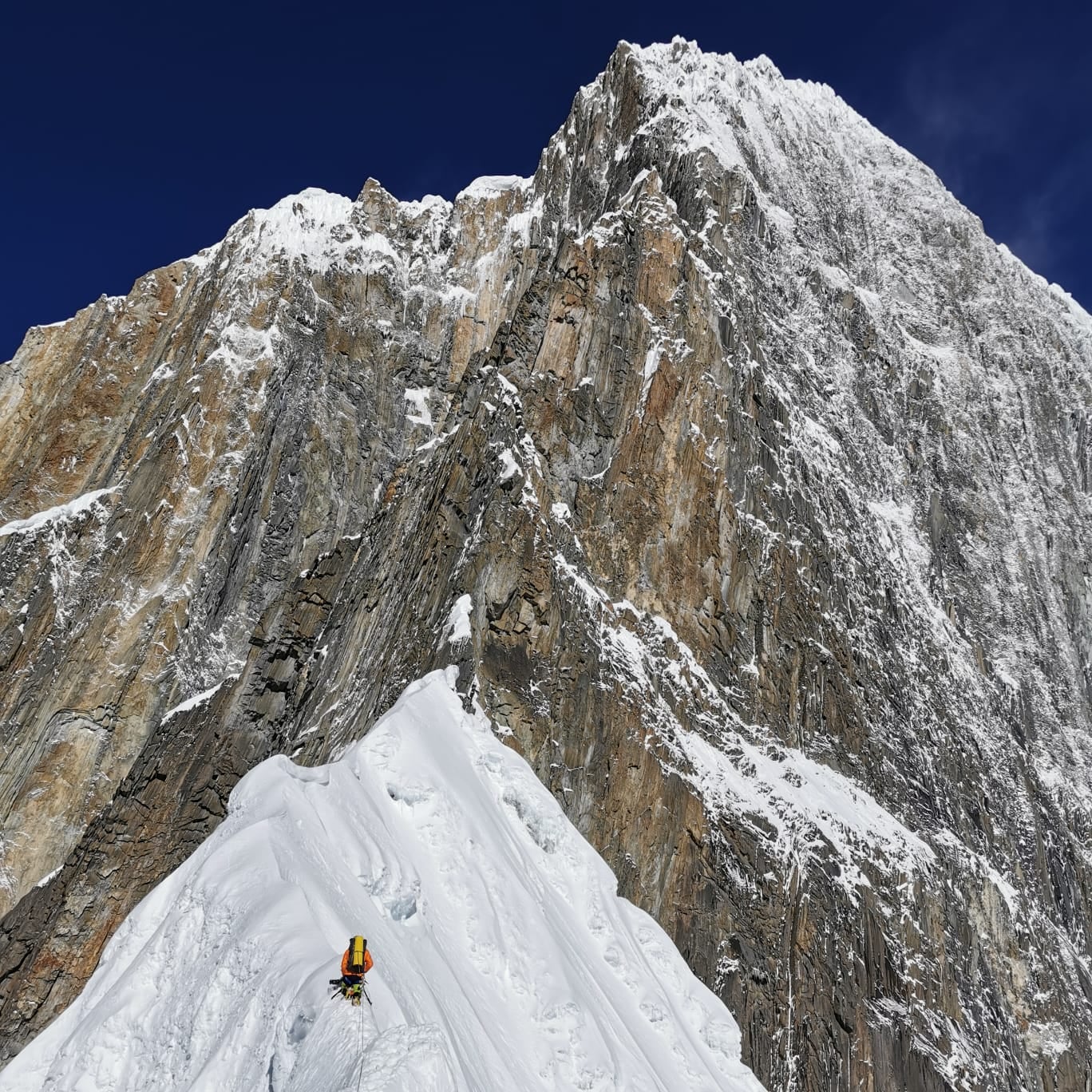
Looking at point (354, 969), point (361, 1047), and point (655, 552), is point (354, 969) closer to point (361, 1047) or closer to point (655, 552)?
point (361, 1047)

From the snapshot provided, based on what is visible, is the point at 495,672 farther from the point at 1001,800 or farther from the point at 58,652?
the point at 58,652

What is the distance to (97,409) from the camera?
72000 mm

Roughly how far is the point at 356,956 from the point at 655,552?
23.9 metres

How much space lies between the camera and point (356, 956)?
15.3m

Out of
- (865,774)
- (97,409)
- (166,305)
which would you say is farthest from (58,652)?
(865,774)

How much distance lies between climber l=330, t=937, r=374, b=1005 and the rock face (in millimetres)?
16439

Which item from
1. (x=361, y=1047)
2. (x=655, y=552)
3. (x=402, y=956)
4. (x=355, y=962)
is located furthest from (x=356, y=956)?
(x=655, y=552)

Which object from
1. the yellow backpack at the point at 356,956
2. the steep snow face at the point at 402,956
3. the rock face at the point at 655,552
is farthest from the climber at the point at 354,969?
the rock face at the point at 655,552

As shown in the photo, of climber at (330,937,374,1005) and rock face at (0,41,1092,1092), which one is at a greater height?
rock face at (0,41,1092,1092)

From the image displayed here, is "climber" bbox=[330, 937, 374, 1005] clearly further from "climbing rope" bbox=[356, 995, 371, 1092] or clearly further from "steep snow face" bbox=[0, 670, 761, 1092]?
"steep snow face" bbox=[0, 670, 761, 1092]

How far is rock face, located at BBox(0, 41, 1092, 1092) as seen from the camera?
3406 centimetres

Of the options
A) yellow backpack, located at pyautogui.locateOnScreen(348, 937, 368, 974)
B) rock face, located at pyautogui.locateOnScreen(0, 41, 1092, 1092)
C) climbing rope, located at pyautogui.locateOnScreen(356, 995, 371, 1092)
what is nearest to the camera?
climbing rope, located at pyautogui.locateOnScreen(356, 995, 371, 1092)

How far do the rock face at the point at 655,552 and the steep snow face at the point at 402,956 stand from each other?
2.72 m

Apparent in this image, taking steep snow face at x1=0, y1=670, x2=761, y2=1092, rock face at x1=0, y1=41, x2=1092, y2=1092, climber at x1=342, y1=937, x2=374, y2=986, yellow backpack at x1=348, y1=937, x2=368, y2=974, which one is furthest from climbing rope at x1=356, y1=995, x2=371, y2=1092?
rock face at x1=0, y1=41, x2=1092, y2=1092
